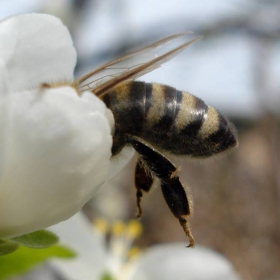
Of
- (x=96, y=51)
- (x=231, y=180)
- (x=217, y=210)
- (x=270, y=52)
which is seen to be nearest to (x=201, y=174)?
(x=231, y=180)

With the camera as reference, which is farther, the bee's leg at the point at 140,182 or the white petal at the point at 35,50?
the bee's leg at the point at 140,182

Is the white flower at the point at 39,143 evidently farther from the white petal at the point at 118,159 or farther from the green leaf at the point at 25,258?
the green leaf at the point at 25,258

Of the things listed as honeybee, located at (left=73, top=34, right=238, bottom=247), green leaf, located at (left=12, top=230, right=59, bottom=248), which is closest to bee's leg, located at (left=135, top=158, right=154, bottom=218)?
honeybee, located at (left=73, top=34, right=238, bottom=247)

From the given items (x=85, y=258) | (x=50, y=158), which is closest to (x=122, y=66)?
(x=50, y=158)

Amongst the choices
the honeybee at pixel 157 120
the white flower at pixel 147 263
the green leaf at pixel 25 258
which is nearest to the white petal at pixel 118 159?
the honeybee at pixel 157 120

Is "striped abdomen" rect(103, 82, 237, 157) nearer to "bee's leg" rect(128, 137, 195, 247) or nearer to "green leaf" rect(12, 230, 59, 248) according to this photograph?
"bee's leg" rect(128, 137, 195, 247)

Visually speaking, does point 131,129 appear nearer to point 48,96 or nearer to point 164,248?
point 48,96
